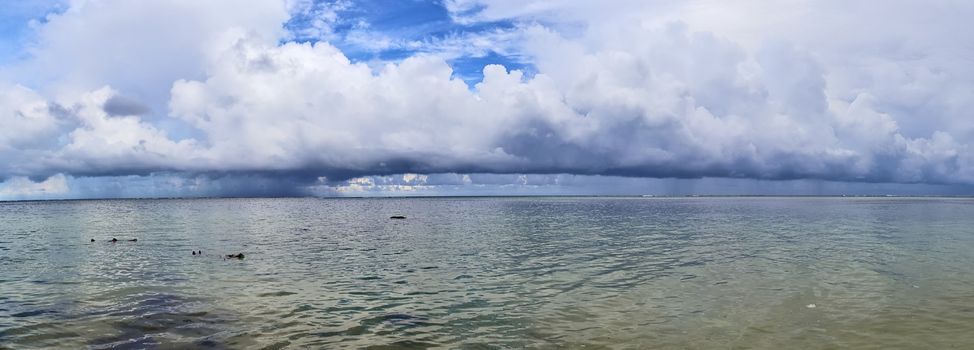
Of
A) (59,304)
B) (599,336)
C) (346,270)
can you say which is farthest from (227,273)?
(599,336)

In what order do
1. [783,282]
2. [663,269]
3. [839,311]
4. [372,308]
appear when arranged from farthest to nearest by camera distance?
[663,269] → [783,282] → [372,308] → [839,311]

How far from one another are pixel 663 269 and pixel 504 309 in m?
17.7

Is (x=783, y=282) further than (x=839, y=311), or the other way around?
(x=783, y=282)

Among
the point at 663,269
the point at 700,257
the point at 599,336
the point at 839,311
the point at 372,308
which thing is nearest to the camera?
the point at 599,336

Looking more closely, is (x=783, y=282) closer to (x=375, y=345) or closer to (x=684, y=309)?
(x=684, y=309)

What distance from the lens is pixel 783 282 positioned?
3434 cm

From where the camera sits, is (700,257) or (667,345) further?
(700,257)

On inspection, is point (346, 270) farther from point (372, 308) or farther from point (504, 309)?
point (504, 309)

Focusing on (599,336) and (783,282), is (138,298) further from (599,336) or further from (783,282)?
(783,282)

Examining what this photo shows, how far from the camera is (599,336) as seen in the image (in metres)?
22.0

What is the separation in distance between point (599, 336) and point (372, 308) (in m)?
11.5

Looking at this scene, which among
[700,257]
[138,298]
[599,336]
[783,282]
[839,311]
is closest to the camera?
[599,336]

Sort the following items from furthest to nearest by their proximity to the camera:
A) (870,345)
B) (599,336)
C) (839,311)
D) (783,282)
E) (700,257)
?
1. (700,257)
2. (783,282)
3. (839,311)
4. (599,336)
5. (870,345)

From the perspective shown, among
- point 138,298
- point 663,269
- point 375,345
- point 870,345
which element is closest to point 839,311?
point 870,345
